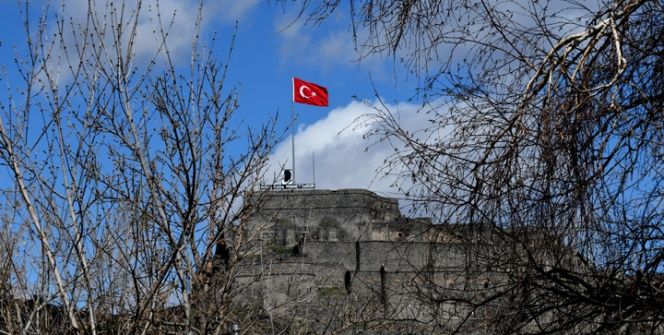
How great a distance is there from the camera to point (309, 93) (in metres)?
38.0

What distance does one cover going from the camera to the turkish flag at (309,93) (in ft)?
123

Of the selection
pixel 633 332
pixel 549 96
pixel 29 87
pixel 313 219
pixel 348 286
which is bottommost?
pixel 633 332

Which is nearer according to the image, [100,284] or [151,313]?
[151,313]

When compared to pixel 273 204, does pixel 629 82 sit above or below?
below

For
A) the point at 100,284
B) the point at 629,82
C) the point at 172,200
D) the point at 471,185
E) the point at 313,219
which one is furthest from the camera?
the point at 313,219

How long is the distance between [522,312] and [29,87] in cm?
399

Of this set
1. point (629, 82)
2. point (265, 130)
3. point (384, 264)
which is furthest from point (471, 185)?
point (384, 264)

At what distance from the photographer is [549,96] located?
388cm

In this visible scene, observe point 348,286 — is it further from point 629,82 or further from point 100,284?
point 629,82

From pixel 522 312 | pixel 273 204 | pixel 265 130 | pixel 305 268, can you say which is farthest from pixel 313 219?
pixel 522 312

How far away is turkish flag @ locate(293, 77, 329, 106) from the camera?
123 ft

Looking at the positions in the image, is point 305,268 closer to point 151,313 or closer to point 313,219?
point 313,219

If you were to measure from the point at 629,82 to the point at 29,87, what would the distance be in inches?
169

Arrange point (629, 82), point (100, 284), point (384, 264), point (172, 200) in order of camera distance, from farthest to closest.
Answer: point (384, 264) < point (100, 284) < point (172, 200) < point (629, 82)
